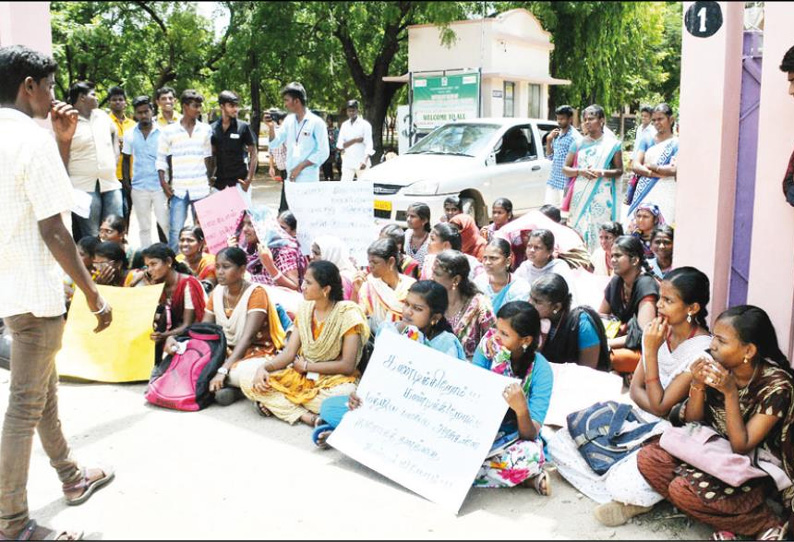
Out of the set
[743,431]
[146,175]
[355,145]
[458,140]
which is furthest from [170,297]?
[355,145]

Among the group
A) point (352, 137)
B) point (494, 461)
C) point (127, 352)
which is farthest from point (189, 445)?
point (352, 137)

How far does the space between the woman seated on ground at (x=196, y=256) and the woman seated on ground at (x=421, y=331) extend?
2358 millimetres

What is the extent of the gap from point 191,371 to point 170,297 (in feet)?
2.65

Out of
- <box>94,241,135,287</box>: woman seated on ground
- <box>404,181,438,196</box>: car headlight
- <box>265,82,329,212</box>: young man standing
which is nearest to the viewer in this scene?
<box>94,241,135,287</box>: woman seated on ground

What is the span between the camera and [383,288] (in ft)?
16.0

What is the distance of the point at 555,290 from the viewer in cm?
426

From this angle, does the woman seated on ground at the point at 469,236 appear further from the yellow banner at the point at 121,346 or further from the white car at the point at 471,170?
the yellow banner at the point at 121,346

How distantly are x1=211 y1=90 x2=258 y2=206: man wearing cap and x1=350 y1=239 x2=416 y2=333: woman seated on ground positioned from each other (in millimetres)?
2896

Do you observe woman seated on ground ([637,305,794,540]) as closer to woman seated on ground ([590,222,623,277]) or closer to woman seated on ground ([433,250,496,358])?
woman seated on ground ([433,250,496,358])

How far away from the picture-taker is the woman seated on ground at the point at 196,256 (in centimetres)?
596

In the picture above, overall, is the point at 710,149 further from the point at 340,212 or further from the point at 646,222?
the point at 340,212

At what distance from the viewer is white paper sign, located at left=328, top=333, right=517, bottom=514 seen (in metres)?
3.31

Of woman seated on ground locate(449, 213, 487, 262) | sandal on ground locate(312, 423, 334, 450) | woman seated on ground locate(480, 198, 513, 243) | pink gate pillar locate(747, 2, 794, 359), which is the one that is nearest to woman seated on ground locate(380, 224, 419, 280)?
woman seated on ground locate(449, 213, 487, 262)

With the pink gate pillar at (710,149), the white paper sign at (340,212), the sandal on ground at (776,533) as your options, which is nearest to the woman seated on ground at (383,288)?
the white paper sign at (340,212)
